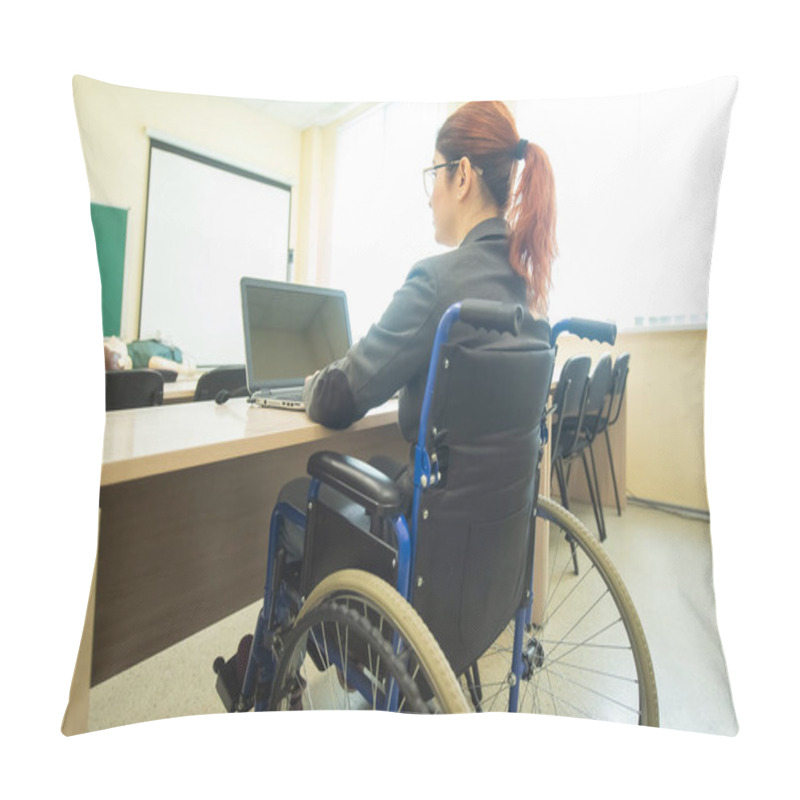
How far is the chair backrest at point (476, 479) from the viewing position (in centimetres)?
72

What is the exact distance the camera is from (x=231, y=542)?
92 centimetres

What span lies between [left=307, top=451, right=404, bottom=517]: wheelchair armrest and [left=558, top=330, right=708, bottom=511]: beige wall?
36 centimetres

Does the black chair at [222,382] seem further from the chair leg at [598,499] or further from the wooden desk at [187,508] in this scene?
the chair leg at [598,499]

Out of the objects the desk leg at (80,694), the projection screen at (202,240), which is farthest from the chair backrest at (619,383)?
the desk leg at (80,694)

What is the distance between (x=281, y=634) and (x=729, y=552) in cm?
71

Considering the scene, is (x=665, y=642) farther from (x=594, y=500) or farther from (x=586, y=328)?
(x=586, y=328)

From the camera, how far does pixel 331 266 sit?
833mm

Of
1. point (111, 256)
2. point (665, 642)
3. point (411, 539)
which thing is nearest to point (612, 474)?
point (665, 642)

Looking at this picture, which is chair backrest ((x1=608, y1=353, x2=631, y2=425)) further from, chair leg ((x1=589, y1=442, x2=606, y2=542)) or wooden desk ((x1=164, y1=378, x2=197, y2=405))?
wooden desk ((x1=164, y1=378, x2=197, y2=405))

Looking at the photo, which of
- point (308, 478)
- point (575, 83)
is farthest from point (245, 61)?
point (308, 478)

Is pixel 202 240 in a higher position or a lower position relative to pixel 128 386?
higher

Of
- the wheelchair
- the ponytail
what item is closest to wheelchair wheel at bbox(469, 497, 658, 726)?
the wheelchair

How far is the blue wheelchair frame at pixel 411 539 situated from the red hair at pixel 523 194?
0.31ft

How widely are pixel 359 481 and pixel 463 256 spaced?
0.35 m
